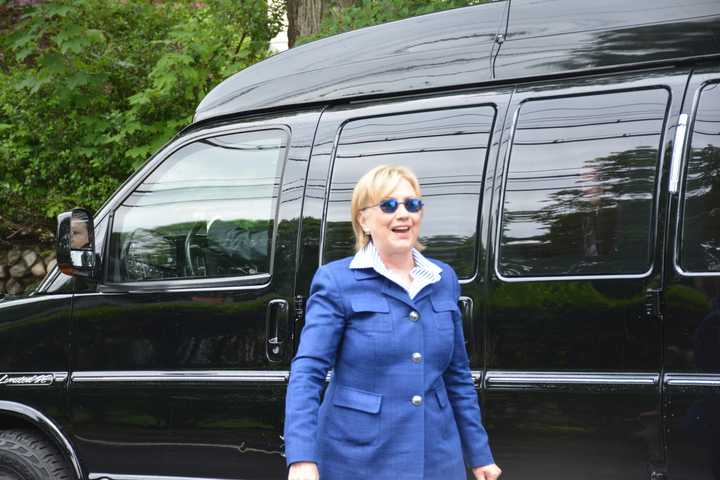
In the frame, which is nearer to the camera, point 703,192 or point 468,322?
point 703,192

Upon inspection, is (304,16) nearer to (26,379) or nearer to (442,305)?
(26,379)

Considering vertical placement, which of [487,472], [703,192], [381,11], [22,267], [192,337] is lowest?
[22,267]

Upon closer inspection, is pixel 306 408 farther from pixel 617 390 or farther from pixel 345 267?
pixel 617 390

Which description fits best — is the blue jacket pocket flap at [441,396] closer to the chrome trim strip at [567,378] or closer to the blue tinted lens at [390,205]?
the blue tinted lens at [390,205]

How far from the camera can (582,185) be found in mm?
3855

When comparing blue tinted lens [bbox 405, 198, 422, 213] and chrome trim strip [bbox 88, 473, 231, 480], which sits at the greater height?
blue tinted lens [bbox 405, 198, 422, 213]

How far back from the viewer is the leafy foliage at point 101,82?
30.0 ft

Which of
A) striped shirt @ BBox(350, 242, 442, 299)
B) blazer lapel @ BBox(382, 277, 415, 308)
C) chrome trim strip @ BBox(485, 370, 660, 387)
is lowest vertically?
chrome trim strip @ BBox(485, 370, 660, 387)

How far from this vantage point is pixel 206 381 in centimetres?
458

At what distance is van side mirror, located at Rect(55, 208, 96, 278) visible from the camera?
470 centimetres

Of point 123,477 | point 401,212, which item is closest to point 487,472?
point 401,212

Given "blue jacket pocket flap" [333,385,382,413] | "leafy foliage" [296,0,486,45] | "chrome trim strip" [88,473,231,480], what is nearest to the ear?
"blue jacket pocket flap" [333,385,382,413]

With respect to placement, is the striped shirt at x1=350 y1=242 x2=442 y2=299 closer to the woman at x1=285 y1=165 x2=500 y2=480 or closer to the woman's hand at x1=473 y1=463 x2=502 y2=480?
the woman at x1=285 y1=165 x2=500 y2=480

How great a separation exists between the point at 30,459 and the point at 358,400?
2.55m
